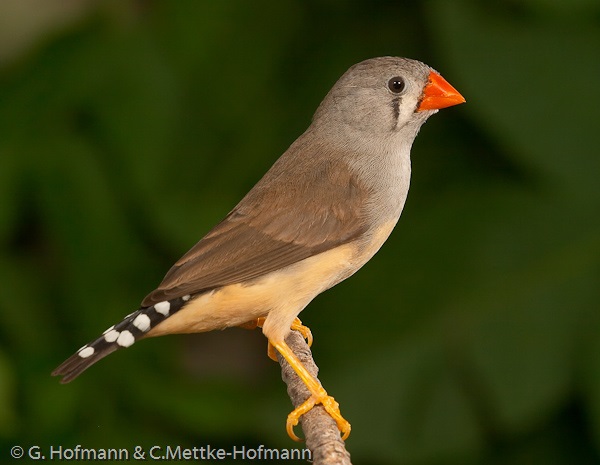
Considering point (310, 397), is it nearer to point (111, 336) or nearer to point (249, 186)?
point (111, 336)

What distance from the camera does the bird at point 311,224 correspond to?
4.09 metres

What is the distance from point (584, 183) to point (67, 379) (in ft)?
8.27

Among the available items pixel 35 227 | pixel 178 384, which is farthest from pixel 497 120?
pixel 35 227

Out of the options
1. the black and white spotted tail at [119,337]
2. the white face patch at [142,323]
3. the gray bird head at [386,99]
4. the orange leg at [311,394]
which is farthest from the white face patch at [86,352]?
the gray bird head at [386,99]

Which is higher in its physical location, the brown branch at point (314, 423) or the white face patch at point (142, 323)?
the white face patch at point (142, 323)

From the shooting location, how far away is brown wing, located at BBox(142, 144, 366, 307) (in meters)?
4.08

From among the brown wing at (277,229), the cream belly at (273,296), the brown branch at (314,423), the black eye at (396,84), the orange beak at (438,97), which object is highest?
the black eye at (396,84)

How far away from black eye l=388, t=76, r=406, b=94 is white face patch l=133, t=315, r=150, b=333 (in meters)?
1.17

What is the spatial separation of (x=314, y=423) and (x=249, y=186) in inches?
70.6

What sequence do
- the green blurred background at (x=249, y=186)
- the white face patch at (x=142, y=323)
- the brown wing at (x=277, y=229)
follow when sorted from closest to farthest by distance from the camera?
the white face patch at (x=142, y=323) → the brown wing at (x=277, y=229) → the green blurred background at (x=249, y=186)

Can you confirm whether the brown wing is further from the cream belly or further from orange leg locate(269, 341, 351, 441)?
orange leg locate(269, 341, 351, 441)

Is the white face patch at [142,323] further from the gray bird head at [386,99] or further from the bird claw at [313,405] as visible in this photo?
the gray bird head at [386,99]

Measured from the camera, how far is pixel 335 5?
5746mm

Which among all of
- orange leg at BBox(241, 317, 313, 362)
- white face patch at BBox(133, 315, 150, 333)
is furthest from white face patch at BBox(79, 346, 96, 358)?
orange leg at BBox(241, 317, 313, 362)
